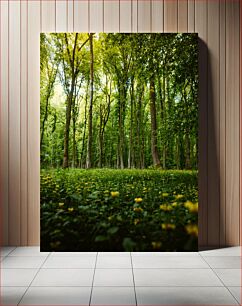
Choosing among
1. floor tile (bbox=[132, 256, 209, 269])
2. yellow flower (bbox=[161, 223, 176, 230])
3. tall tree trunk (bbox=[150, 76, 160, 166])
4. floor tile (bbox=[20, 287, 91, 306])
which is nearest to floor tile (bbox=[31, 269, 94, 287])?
floor tile (bbox=[20, 287, 91, 306])

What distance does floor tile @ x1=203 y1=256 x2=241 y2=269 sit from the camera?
3863 millimetres

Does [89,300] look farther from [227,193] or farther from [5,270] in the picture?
[227,193]

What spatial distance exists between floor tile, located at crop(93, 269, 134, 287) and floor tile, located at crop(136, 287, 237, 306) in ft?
0.58

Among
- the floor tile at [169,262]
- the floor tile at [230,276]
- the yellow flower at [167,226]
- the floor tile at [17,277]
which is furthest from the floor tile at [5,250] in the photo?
the floor tile at [230,276]

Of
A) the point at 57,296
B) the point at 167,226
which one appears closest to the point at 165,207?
the point at 167,226

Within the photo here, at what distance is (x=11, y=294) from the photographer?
10.3 feet

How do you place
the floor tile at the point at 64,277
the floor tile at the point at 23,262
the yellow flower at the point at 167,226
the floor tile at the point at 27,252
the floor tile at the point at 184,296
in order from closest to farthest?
the floor tile at the point at 184,296 → the floor tile at the point at 64,277 → the floor tile at the point at 23,262 → the floor tile at the point at 27,252 → the yellow flower at the point at 167,226

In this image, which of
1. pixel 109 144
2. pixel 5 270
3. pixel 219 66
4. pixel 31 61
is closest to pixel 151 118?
pixel 109 144

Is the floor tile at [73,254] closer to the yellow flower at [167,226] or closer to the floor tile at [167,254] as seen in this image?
the floor tile at [167,254]

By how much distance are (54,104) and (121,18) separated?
1016 millimetres

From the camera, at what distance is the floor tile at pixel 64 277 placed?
3369 mm

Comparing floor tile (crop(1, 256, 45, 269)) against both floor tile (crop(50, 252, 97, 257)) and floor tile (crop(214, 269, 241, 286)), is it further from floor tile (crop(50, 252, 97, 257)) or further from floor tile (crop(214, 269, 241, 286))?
floor tile (crop(214, 269, 241, 286))

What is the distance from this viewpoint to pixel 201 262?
4008 millimetres

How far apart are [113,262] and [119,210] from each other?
0.56 m
